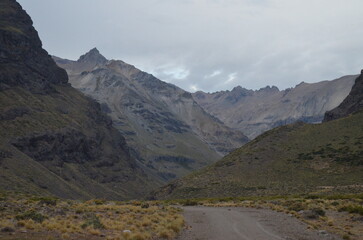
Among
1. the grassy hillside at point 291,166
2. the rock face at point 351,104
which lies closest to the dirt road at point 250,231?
the grassy hillside at point 291,166

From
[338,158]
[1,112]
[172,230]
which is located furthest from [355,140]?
[1,112]

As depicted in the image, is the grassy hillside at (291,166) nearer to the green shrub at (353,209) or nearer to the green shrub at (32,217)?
the green shrub at (353,209)

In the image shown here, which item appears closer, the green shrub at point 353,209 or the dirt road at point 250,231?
the dirt road at point 250,231

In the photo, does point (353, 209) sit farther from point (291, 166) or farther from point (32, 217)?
point (291, 166)

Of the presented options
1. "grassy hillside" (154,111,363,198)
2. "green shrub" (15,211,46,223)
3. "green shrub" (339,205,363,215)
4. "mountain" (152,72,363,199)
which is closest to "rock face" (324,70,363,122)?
"mountain" (152,72,363,199)

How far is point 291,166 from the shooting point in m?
102

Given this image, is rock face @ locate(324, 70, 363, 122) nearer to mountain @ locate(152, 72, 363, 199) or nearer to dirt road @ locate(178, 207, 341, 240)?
mountain @ locate(152, 72, 363, 199)

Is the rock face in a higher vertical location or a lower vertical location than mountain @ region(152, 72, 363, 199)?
higher

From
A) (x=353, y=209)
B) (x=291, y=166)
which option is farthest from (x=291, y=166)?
(x=353, y=209)

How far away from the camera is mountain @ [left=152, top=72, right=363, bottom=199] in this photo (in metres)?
87.9

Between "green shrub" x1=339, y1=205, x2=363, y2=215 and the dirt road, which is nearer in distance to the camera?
the dirt road

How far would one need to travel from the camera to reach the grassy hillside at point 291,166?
289ft

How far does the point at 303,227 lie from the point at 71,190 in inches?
6048

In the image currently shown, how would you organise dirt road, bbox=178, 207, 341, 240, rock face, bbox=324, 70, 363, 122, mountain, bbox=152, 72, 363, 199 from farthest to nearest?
rock face, bbox=324, 70, 363, 122
mountain, bbox=152, 72, 363, 199
dirt road, bbox=178, 207, 341, 240
